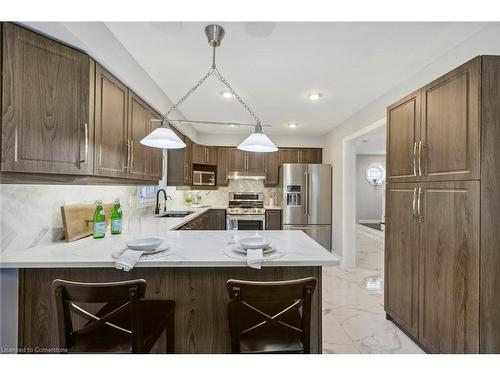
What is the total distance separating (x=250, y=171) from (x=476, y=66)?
3695mm

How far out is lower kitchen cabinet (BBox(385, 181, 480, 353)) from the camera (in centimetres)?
139

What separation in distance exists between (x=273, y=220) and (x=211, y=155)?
1.85 metres

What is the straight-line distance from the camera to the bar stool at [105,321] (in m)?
0.98

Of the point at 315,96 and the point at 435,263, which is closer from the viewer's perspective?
the point at 435,263

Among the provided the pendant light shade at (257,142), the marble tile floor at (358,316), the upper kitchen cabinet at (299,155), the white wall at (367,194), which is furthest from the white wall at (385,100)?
the white wall at (367,194)

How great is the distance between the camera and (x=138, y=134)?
209cm

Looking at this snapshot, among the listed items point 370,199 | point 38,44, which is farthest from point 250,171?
point 370,199

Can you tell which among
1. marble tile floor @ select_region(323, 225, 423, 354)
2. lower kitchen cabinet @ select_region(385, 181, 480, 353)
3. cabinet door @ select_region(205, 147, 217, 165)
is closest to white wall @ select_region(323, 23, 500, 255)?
marble tile floor @ select_region(323, 225, 423, 354)

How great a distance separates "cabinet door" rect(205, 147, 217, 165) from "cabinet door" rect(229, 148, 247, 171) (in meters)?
0.31

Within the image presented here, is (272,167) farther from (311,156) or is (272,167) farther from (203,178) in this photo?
(203,178)

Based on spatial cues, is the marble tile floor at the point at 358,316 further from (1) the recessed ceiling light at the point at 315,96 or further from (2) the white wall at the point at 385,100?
(1) the recessed ceiling light at the point at 315,96

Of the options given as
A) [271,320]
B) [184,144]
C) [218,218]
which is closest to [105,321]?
[271,320]

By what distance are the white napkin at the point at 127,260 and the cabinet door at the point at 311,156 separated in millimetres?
4060
